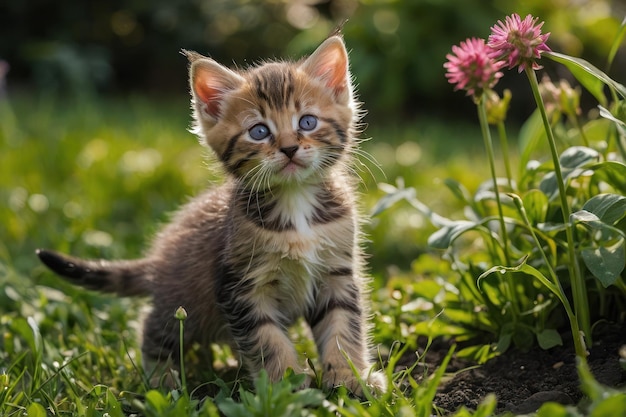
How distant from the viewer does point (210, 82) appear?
2.75 metres

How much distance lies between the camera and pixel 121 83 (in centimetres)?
941

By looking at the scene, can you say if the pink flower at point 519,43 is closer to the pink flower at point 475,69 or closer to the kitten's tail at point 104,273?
the pink flower at point 475,69

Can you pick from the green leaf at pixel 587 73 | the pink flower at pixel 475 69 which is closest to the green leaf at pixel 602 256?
the green leaf at pixel 587 73

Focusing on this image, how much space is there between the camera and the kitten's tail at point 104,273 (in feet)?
10.00

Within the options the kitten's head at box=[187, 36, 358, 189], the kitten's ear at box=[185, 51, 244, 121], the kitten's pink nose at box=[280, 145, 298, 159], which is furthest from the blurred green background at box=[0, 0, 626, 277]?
the kitten's pink nose at box=[280, 145, 298, 159]

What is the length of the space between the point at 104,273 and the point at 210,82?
2.92ft

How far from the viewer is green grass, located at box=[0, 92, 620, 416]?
238 cm

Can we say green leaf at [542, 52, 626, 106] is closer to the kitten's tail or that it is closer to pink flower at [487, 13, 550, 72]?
pink flower at [487, 13, 550, 72]

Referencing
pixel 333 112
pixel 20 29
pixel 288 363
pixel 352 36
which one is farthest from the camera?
Result: pixel 20 29

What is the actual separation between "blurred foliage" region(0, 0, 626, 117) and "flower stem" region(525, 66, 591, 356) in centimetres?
499

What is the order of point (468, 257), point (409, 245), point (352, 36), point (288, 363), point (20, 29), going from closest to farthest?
point (288, 363) < point (468, 257) < point (409, 245) < point (352, 36) < point (20, 29)

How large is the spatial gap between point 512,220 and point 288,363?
877 millimetres

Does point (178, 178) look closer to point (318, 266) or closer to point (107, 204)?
point (107, 204)

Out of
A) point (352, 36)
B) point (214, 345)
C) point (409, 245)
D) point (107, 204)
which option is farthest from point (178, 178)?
point (352, 36)
